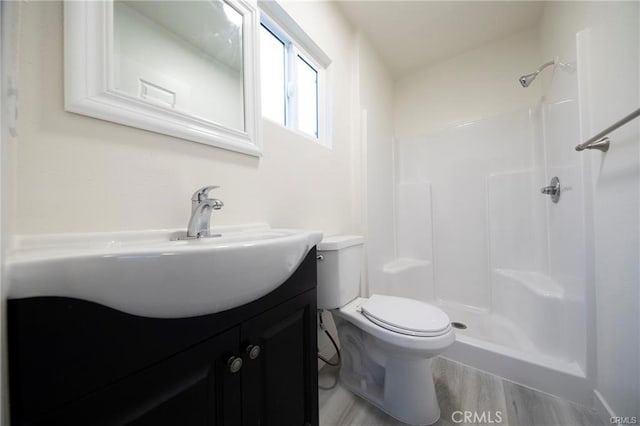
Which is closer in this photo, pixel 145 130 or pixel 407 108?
pixel 145 130

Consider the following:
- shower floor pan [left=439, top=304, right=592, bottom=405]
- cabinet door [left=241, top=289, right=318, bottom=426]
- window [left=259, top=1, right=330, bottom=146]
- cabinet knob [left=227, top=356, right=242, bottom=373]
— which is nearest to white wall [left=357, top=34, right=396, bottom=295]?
window [left=259, top=1, right=330, bottom=146]

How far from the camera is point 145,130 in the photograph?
626mm

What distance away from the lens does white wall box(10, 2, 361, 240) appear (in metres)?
0.46

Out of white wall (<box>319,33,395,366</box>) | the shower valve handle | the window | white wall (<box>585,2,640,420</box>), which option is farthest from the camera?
white wall (<box>319,33,395,366</box>)

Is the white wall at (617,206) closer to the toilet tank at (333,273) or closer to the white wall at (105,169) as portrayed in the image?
the toilet tank at (333,273)

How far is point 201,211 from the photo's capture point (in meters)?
0.65

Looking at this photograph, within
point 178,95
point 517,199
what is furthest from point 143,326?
point 517,199

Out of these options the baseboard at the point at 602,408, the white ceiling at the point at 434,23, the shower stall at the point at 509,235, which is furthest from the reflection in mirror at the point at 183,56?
the baseboard at the point at 602,408

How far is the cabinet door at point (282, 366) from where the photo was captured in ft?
1.77

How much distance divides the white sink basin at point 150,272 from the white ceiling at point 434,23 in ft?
5.70

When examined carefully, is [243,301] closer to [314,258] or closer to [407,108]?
[314,258]

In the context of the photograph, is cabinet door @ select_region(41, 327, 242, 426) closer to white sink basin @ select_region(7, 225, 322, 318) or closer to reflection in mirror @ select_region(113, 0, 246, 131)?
white sink basin @ select_region(7, 225, 322, 318)

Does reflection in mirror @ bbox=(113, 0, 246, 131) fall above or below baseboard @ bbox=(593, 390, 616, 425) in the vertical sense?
above

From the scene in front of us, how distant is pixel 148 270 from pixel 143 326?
12cm
